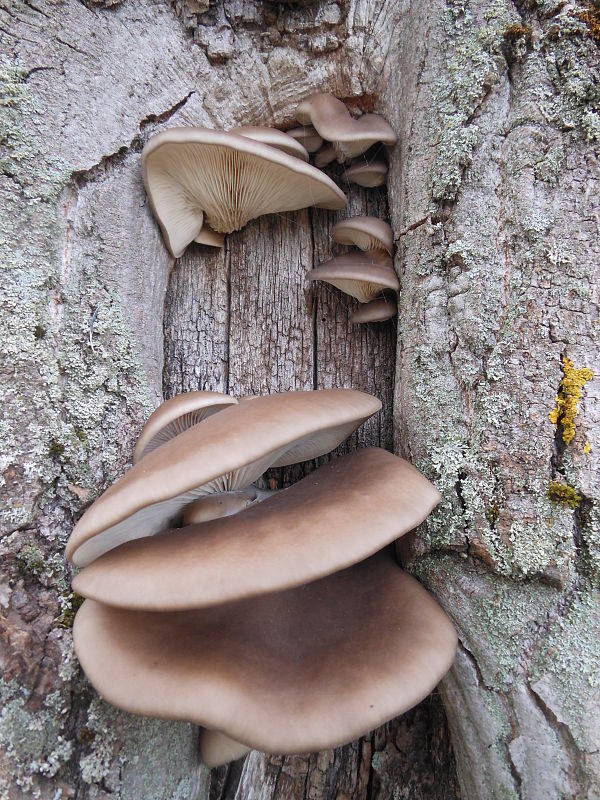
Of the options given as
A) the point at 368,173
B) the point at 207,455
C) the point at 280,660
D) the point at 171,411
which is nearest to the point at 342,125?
the point at 368,173

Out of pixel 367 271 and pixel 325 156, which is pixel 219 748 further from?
pixel 325 156

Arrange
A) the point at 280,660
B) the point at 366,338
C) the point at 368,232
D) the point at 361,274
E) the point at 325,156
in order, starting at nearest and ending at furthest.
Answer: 1. the point at 280,660
2. the point at 361,274
3. the point at 368,232
4. the point at 366,338
5. the point at 325,156

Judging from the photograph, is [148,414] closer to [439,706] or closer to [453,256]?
[453,256]

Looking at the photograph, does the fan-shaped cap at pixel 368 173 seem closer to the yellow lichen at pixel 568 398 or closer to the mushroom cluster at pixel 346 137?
the mushroom cluster at pixel 346 137

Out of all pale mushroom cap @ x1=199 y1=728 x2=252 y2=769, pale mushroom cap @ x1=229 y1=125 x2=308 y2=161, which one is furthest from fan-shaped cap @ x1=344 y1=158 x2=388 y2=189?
pale mushroom cap @ x1=199 y1=728 x2=252 y2=769

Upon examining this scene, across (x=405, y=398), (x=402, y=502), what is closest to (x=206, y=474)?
(x=402, y=502)

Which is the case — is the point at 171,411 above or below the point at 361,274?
below
